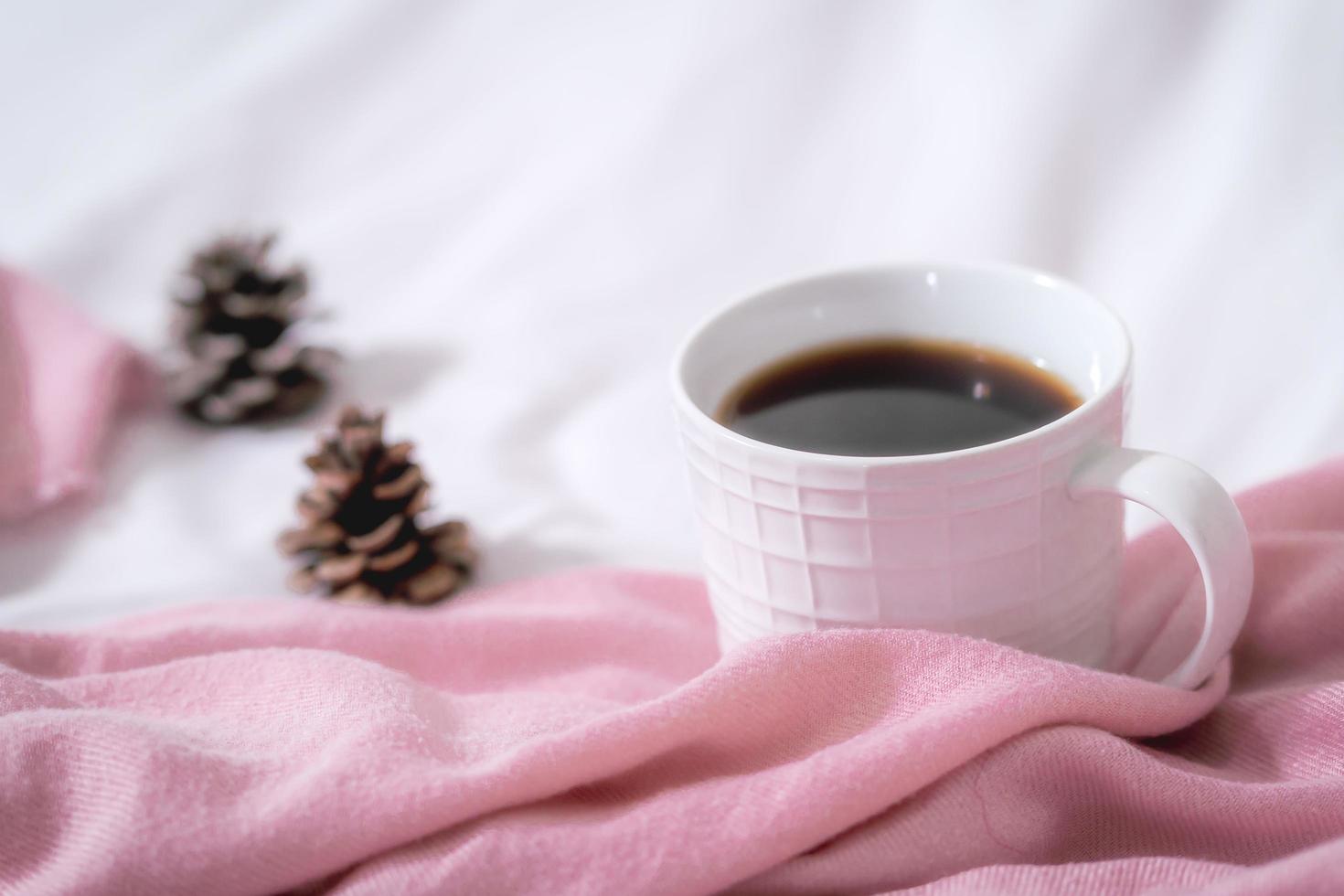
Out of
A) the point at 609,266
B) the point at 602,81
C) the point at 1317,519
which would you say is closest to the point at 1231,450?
the point at 1317,519

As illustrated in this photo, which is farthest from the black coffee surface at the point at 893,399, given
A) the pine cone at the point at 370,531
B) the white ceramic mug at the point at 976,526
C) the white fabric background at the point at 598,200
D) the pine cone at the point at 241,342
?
the pine cone at the point at 241,342

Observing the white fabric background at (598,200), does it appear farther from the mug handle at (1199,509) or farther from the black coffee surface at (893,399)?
the mug handle at (1199,509)

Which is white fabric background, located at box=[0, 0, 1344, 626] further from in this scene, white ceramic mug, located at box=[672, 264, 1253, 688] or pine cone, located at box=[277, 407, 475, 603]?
white ceramic mug, located at box=[672, 264, 1253, 688]

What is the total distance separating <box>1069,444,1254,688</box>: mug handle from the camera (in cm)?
50

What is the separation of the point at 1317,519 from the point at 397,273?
87 centimetres

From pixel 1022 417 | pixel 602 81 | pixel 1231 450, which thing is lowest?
pixel 1231 450

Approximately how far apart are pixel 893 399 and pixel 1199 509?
183mm

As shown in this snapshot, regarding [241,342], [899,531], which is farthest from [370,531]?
[899,531]

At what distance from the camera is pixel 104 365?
3.34ft

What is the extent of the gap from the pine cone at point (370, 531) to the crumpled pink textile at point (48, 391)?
23cm

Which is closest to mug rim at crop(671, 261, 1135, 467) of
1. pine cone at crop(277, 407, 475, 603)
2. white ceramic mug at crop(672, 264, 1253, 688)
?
white ceramic mug at crop(672, 264, 1253, 688)

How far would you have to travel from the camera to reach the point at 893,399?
647 millimetres

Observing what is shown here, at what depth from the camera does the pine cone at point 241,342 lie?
1.07 metres

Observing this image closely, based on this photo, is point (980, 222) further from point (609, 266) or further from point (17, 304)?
point (17, 304)
